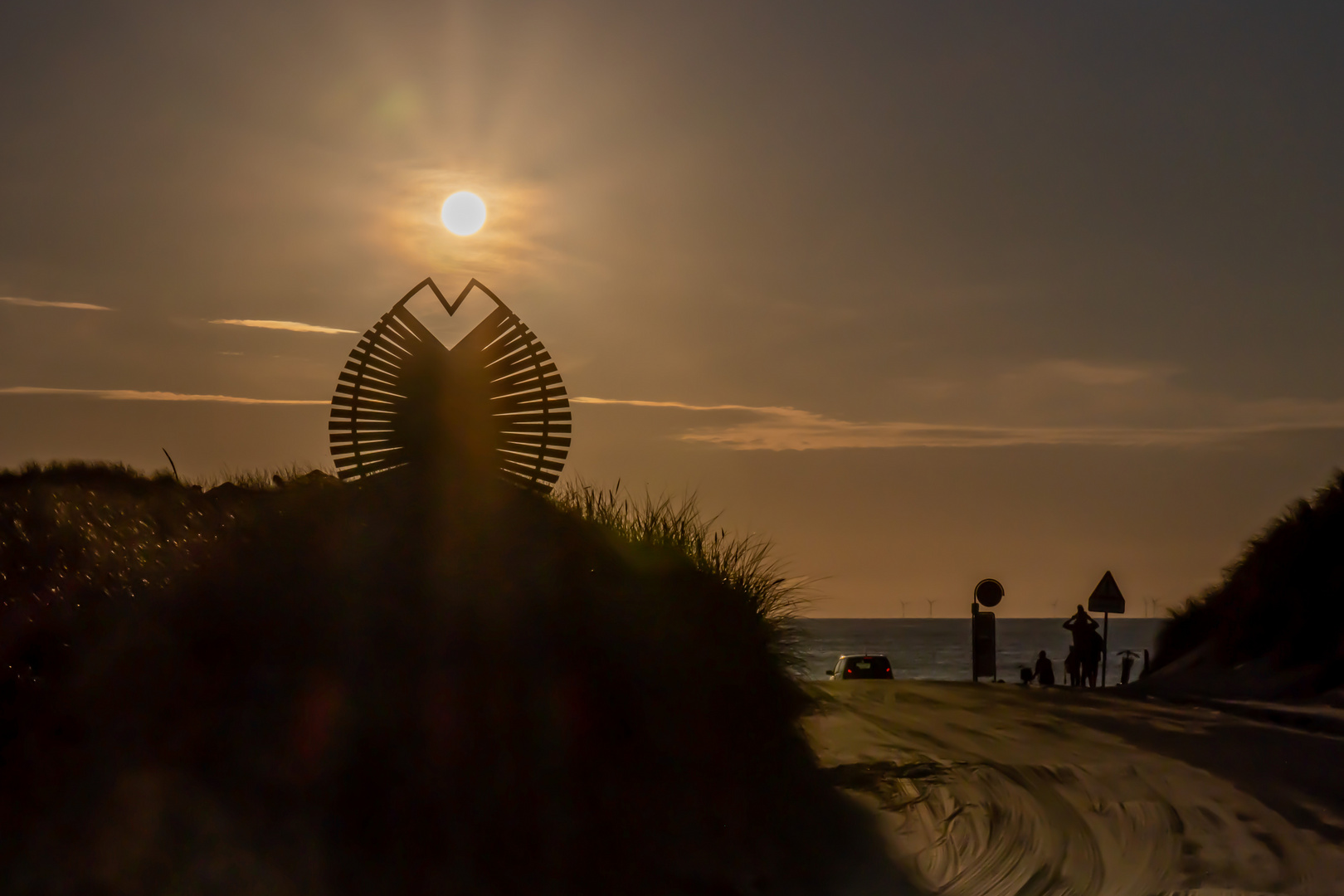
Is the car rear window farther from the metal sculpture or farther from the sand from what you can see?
the metal sculpture

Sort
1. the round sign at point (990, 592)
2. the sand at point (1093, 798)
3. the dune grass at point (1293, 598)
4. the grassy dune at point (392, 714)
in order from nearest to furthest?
the grassy dune at point (392, 714) → the sand at point (1093, 798) → the dune grass at point (1293, 598) → the round sign at point (990, 592)

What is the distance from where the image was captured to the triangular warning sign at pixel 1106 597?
30.5 meters

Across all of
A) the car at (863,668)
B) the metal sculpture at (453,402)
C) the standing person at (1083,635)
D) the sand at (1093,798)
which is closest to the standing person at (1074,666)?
the standing person at (1083,635)

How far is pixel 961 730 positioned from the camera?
16.3 meters

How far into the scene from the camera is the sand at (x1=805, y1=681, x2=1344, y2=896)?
9.21 meters

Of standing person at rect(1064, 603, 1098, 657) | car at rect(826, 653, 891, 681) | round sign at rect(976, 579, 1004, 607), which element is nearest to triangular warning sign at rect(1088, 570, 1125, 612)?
standing person at rect(1064, 603, 1098, 657)

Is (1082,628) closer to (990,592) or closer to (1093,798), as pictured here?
(990,592)

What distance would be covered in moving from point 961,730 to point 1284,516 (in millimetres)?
17706

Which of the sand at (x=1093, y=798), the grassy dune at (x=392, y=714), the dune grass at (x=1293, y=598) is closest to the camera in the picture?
the grassy dune at (x=392, y=714)

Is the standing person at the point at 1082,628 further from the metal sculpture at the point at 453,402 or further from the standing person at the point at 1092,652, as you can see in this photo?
the metal sculpture at the point at 453,402

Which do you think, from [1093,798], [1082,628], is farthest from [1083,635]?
[1093,798]

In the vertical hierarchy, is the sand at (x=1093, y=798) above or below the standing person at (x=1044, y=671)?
below

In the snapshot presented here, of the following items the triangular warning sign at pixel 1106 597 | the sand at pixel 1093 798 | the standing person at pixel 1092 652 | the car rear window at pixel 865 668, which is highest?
the triangular warning sign at pixel 1106 597

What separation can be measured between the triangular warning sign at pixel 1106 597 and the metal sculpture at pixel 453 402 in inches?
838
